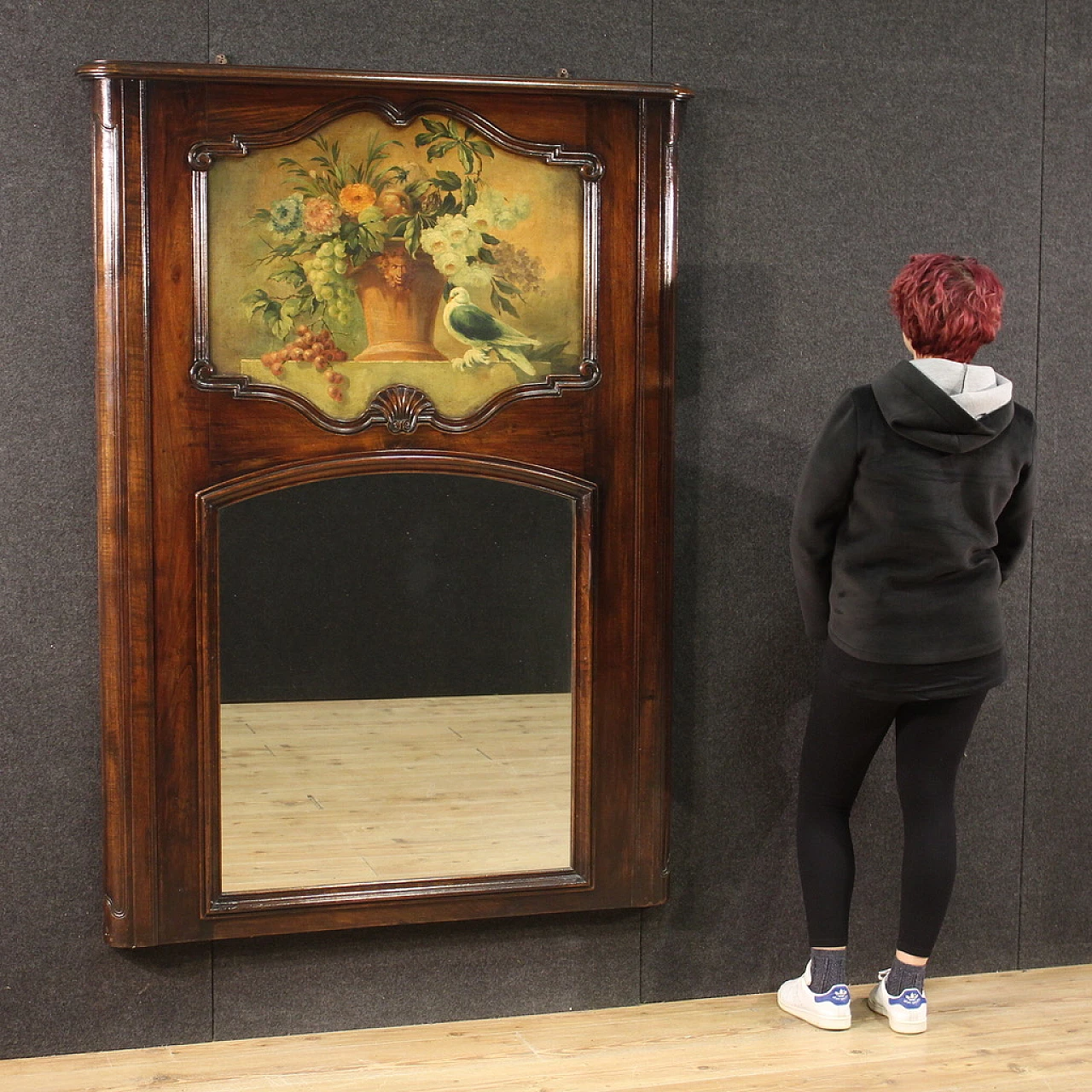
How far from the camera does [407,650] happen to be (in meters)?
2.65

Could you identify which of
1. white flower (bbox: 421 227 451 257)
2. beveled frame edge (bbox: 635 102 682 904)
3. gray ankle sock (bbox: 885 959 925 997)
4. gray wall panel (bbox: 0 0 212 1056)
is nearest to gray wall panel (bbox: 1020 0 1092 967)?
gray ankle sock (bbox: 885 959 925 997)

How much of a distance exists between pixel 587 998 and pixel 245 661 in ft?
3.23

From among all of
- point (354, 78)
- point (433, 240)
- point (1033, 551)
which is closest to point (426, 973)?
point (433, 240)

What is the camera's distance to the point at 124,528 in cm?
246

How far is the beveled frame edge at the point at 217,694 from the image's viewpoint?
2520 millimetres

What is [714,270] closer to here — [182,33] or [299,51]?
[299,51]

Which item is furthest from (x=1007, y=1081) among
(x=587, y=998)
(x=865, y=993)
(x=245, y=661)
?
(x=245, y=661)

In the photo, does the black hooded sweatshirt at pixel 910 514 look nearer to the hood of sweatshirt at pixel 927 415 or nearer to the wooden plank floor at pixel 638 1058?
the hood of sweatshirt at pixel 927 415

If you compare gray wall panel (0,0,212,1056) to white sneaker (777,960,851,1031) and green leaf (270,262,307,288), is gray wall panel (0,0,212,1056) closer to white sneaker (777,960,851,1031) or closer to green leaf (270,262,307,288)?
green leaf (270,262,307,288)

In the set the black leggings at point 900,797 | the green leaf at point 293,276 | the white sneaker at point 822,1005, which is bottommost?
the white sneaker at point 822,1005

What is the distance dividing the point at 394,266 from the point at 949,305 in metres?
1.00

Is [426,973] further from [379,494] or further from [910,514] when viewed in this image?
[910,514]

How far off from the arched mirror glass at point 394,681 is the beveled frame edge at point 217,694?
2 centimetres

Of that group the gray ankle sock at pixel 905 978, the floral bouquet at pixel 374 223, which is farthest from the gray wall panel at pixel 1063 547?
the floral bouquet at pixel 374 223
